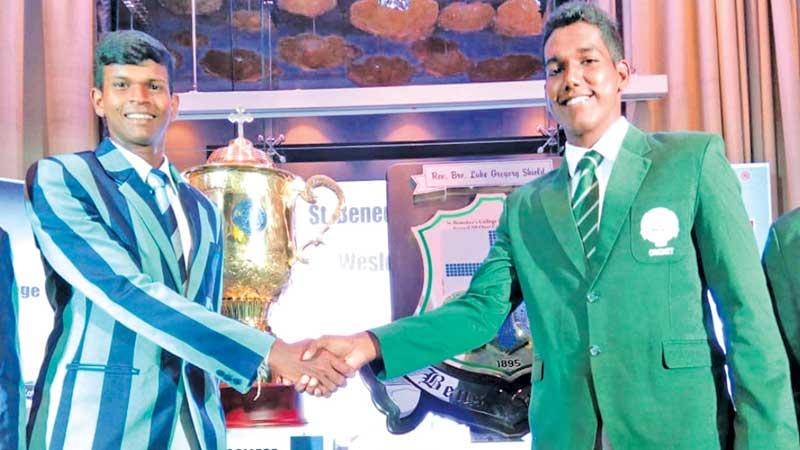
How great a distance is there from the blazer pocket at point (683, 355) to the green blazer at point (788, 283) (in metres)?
0.21

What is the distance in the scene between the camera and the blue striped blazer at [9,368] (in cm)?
172

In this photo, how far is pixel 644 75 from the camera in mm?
3920

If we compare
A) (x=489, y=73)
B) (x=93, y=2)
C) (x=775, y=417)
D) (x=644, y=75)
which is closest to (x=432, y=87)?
(x=489, y=73)

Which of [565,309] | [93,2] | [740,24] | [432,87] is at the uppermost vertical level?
[93,2]

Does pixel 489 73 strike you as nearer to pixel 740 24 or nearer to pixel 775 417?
pixel 740 24

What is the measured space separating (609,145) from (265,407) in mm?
1138

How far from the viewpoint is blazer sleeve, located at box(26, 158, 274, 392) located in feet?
5.66

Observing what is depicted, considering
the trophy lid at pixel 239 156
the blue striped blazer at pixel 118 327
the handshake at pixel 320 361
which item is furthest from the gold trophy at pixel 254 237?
the blue striped blazer at pixel 118 327

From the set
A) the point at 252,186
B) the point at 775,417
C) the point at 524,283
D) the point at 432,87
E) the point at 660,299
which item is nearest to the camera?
the point at 775,417

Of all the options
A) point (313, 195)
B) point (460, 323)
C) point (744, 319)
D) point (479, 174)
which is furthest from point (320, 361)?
point (479, 174)

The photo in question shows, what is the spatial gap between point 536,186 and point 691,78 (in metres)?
2.38

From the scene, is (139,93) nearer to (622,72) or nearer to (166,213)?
(166,213)

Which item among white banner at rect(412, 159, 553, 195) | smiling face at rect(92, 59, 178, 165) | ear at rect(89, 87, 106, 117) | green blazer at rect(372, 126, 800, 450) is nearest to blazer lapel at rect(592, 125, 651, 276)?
green blazer at rect(372, 126, 800, 450)

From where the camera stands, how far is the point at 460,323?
1855 mm
